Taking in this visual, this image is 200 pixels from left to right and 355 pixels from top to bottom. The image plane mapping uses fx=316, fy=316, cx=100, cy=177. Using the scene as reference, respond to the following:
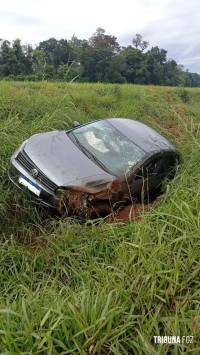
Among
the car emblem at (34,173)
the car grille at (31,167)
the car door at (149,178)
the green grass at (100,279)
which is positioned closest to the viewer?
the green grass at (100,279)

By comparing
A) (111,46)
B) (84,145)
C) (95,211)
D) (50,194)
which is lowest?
(95,211)

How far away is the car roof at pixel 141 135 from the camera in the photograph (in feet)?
15.5

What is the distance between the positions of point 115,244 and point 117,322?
3.51 ft

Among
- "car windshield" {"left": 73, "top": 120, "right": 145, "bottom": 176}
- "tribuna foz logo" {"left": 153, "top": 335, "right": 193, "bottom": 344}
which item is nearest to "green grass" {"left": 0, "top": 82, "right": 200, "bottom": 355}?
"tribuna foz logo" {"left": 153, "top": 335, "right": 193, "bottom": 344}

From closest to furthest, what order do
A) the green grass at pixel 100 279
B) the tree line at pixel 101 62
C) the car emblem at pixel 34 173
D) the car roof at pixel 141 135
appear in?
the green grass at pixel 100 279, the car emblem at pixel 34 173, the car roof at pixel 141 135, the tree line at pixel 101 62

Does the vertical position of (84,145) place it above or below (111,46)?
below

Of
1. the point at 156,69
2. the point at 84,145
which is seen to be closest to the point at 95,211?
the point at 84,145

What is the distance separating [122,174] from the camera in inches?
159

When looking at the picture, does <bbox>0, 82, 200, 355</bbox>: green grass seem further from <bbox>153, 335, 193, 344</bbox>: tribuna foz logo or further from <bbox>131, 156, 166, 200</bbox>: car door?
<bbox>131, 156, 166, 200</bbox>: car door

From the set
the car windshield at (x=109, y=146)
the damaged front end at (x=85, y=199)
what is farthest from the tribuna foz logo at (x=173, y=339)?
the car windshield at (x=109, y=146)

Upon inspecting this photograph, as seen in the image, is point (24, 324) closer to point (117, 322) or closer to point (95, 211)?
point (117, 322)

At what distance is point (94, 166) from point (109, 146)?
68cm

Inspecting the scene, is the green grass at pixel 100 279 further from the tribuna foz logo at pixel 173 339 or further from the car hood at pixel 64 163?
the car hood at pixel 64 163

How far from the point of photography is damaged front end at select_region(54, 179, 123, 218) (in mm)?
3520
